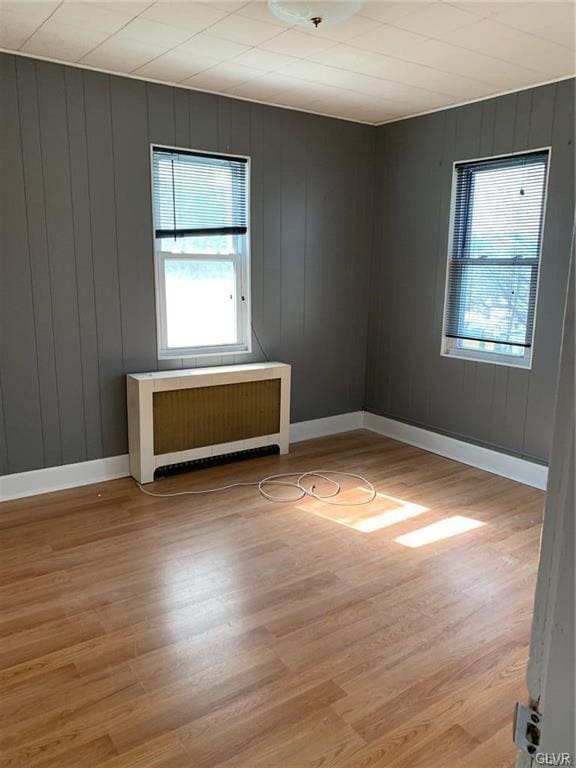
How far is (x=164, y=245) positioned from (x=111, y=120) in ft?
2.75

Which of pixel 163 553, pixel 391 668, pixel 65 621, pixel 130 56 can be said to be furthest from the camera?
pixel 130 56

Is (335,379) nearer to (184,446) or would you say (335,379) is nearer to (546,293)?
(184,446)

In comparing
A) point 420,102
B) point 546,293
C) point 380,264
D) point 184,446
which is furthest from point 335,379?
point 420,102

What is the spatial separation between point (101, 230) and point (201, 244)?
74 centimetres

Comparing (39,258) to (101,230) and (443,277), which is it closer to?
(101,230)

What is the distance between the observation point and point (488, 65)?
336cm

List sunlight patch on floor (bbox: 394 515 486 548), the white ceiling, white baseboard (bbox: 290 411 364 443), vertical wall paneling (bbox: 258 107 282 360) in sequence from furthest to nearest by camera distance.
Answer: white baseboard (bbox: 290 411 364 443), vertical wall paneling (bbox: 258 107 282 360), sunlight patch on floor (bbox: 394 515 486 548), the white ceiling

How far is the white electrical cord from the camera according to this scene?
375 centimetres

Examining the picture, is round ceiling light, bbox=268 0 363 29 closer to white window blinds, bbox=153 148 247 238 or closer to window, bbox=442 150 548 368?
white window blinds, bbox=153 148 247 238

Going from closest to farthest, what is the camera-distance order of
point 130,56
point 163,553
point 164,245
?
point 163,553 → point 130,56 → point 164,245

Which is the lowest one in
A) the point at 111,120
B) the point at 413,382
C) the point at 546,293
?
the point at 413,382

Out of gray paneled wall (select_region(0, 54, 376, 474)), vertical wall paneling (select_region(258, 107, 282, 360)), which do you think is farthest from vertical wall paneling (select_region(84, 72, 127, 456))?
vertical wall paneling (select_region(258, 107, 282, 360))

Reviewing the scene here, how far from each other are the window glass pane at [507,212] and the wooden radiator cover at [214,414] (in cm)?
186

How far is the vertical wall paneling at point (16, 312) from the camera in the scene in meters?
3.36
